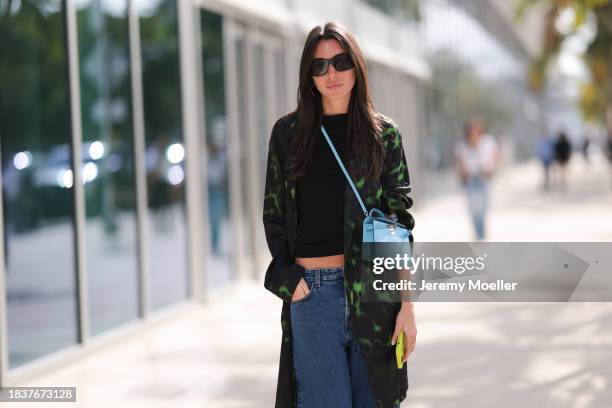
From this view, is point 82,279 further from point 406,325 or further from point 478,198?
point 478,198

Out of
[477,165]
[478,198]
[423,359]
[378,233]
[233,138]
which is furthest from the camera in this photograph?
[478,198]

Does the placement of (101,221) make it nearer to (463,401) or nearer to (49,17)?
(49,17)

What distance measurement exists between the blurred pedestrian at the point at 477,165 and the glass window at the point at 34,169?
5257 millimetres

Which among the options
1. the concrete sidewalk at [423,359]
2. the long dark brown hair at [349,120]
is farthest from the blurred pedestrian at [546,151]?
the long dark brown hair at [349,120]

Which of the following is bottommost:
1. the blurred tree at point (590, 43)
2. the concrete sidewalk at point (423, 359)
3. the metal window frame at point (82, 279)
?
the concrete sidewalk at point (423, 359)

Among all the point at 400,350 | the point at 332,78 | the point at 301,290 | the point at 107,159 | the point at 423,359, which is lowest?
the point at 423,359

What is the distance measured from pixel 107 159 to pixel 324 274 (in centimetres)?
862

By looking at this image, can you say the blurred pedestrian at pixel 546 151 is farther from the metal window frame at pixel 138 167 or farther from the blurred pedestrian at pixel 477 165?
the metal window frame at pixel 138 167

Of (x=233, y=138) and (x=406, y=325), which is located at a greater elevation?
(x=233, y=138)

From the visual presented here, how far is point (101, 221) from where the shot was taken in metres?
12.3

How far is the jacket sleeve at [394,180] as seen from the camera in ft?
10.0

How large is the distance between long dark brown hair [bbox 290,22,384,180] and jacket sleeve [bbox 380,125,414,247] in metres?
0.05

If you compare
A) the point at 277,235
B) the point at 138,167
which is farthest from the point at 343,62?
the point at 138,167

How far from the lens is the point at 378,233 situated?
2.94 m
